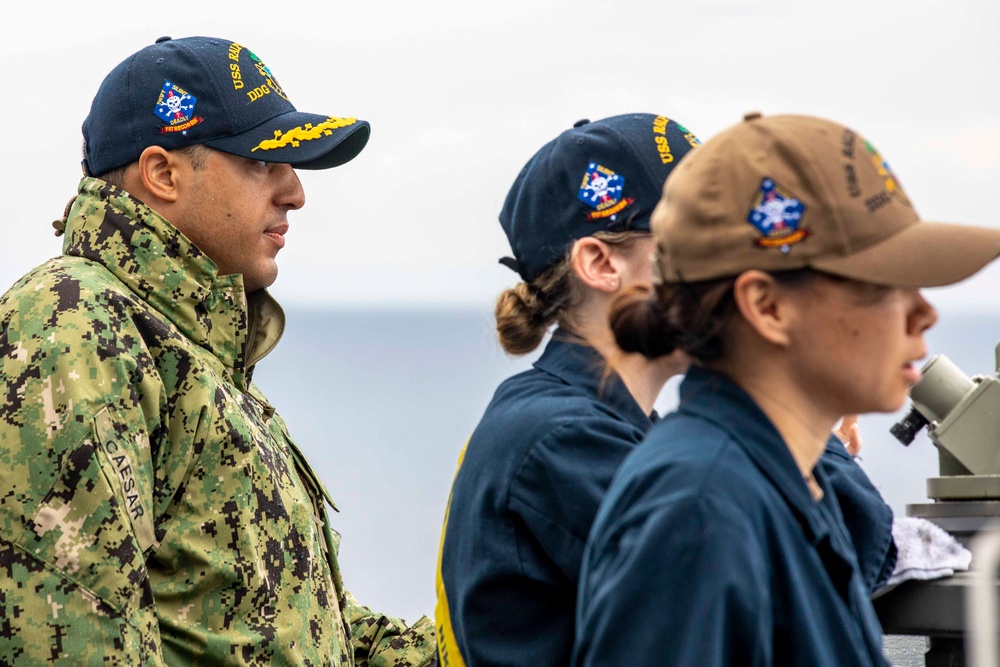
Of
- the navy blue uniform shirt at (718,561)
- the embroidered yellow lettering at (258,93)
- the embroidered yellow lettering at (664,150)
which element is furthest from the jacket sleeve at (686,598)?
the embroidered yellow lettering at (258,93)

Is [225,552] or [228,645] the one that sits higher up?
[225,552]

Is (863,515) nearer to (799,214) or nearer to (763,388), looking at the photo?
(763,388)

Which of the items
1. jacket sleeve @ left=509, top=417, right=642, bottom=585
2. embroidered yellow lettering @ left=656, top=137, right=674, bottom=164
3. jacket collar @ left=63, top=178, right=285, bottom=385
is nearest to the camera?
jacket sleeve @ left=509, top=417, right=642, bottom=585

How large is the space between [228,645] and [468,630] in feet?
1.53

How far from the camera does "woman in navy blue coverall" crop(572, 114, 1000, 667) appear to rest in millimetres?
1000

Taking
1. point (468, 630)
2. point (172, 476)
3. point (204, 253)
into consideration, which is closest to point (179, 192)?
point (204, 253)

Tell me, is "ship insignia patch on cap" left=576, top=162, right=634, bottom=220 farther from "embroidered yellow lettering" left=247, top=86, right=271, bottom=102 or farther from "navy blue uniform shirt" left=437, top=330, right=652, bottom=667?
"embroidered yellow lettering" left=247, top=86, right=271, bottom=102

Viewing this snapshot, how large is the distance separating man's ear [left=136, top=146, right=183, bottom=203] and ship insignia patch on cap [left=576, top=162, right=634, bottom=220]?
754mm

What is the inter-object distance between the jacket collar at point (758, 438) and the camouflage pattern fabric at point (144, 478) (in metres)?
0.91

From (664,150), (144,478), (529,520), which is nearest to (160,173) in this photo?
(144,478)

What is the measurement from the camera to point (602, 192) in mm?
1735

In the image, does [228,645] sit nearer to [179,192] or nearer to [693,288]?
[179,192]

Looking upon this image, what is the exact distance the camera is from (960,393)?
1.88 metres

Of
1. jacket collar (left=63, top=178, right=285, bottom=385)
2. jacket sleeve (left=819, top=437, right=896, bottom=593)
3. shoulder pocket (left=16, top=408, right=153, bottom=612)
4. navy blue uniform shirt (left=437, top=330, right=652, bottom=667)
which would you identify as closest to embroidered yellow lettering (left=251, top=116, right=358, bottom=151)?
jacket collar (left=63, top=178, right=285, bottom=385)
